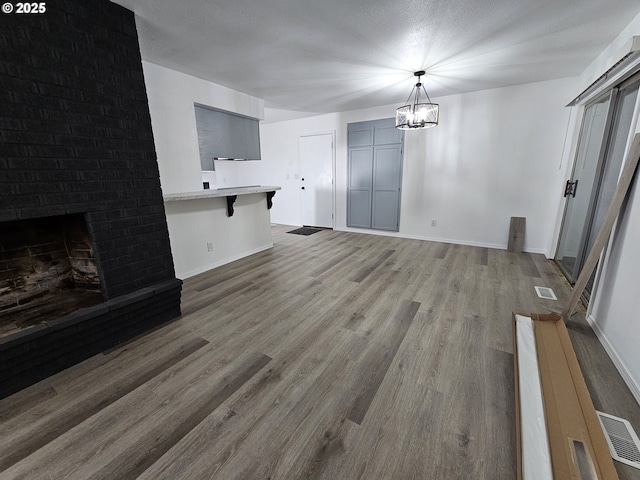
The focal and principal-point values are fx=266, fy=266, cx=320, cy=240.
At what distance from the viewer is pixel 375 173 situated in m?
5.18

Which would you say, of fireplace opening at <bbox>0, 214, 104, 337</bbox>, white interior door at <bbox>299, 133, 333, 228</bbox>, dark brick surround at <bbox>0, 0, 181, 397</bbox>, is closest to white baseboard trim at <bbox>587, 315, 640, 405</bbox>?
dark brick surround at <bbox>0, 0, 181, 397</bbox>

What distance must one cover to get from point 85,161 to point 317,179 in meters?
4.52

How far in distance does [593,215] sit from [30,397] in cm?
467

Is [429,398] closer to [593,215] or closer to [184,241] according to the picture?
[593,215]

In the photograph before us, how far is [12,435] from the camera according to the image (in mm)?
1345

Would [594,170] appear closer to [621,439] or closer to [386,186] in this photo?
[621,439]

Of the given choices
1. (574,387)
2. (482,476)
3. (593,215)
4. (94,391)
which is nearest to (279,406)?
(482,476)

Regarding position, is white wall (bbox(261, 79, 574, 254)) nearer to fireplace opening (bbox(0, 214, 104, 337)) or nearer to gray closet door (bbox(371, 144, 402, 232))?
gray closet door (bbox(371, 144, 402, 232))

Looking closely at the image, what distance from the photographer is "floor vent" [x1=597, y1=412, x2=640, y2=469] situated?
1200 millimetres

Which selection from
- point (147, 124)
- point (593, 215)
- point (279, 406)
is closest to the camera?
point (279, 406)

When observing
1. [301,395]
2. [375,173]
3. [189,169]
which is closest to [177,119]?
[189,169]

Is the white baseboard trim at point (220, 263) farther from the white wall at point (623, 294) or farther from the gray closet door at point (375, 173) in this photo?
the white wall at point (623, 294)

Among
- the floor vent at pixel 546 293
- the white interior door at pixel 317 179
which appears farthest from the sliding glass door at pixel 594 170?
the white interior door at pixel 317 179

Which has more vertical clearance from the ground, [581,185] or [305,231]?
[581,185]
